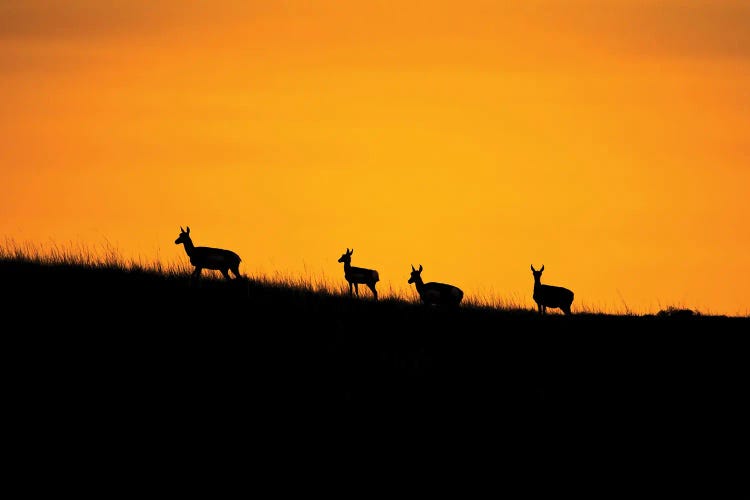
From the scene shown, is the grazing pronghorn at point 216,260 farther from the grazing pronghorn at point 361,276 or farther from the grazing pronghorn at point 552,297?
the grazing pronghorn at point 552,297

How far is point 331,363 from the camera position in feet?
80.4

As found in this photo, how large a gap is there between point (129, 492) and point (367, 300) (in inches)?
484

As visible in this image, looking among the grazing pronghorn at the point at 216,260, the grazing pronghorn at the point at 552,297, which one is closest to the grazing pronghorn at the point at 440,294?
the grazing pronghorn at the point at 552,297

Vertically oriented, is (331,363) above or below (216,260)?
below

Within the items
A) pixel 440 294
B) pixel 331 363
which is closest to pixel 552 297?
pixel 440 294

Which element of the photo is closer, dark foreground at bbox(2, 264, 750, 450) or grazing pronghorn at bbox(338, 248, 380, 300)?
dark foreground at bbox(2, 264, 750, 450)

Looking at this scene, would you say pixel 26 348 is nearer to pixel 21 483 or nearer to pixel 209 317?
pixel 209 317

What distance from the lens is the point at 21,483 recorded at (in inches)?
753

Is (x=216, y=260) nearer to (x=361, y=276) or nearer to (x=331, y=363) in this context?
(x=361, y=276)

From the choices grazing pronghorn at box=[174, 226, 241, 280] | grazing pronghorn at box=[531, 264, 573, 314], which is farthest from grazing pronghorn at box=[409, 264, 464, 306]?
grazing pronghorn at box=[174, 226, 241, 280]

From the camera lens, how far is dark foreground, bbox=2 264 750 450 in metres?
22.3

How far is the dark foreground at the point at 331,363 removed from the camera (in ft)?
73.0

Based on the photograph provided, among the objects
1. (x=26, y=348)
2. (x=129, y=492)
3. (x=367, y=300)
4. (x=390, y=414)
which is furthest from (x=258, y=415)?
(x=367, y=300)

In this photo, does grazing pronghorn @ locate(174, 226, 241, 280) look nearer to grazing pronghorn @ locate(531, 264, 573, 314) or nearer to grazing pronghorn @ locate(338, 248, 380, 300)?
grazing pronghorn @ locate(338, 248, 380, 300)
